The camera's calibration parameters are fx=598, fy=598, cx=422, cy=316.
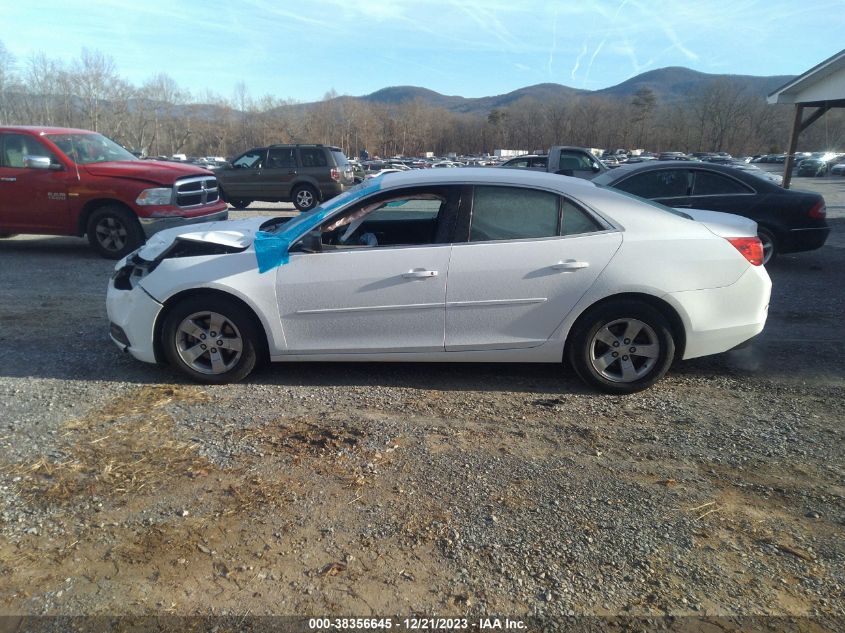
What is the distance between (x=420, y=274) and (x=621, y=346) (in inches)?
60.6

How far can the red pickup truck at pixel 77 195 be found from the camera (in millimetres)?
8938

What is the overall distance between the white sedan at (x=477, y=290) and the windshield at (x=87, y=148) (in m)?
6.13

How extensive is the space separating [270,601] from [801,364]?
4605mm

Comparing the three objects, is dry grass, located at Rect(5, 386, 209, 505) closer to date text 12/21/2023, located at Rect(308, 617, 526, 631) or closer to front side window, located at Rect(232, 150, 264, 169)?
date text 12/21/2023, located at Rect(308, 617, 526, 631)

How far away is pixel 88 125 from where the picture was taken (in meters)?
64.4

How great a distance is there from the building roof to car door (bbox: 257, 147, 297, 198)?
46.1 feet

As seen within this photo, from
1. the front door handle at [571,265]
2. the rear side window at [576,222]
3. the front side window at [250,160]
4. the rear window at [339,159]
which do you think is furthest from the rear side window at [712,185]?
the front side window at [250,160]

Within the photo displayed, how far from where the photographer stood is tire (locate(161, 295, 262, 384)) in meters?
4.31

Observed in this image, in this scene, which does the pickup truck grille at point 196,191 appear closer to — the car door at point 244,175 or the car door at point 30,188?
the car door at point 30,188

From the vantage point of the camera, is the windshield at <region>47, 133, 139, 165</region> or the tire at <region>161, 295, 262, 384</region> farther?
the windshield at <region>47, 133, 139, 165</region>

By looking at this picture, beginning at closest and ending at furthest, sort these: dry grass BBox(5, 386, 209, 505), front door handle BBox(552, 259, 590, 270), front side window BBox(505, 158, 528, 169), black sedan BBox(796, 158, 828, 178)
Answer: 1. dry grass BBox(5, 386, 209, 505)
2. front door handle BBox(552, 259, 590, 270)
3. front side window BBox(505, 158, 528, 169)
4. black sedan BBox(796, 158, 828, 178)

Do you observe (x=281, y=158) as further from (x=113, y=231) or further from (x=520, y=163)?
(x=113, y=231)

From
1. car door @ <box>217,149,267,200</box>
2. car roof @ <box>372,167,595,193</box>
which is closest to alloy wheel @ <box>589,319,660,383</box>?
car roof @ <box>372,167,595,193</box>

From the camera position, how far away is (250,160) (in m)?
17.3
